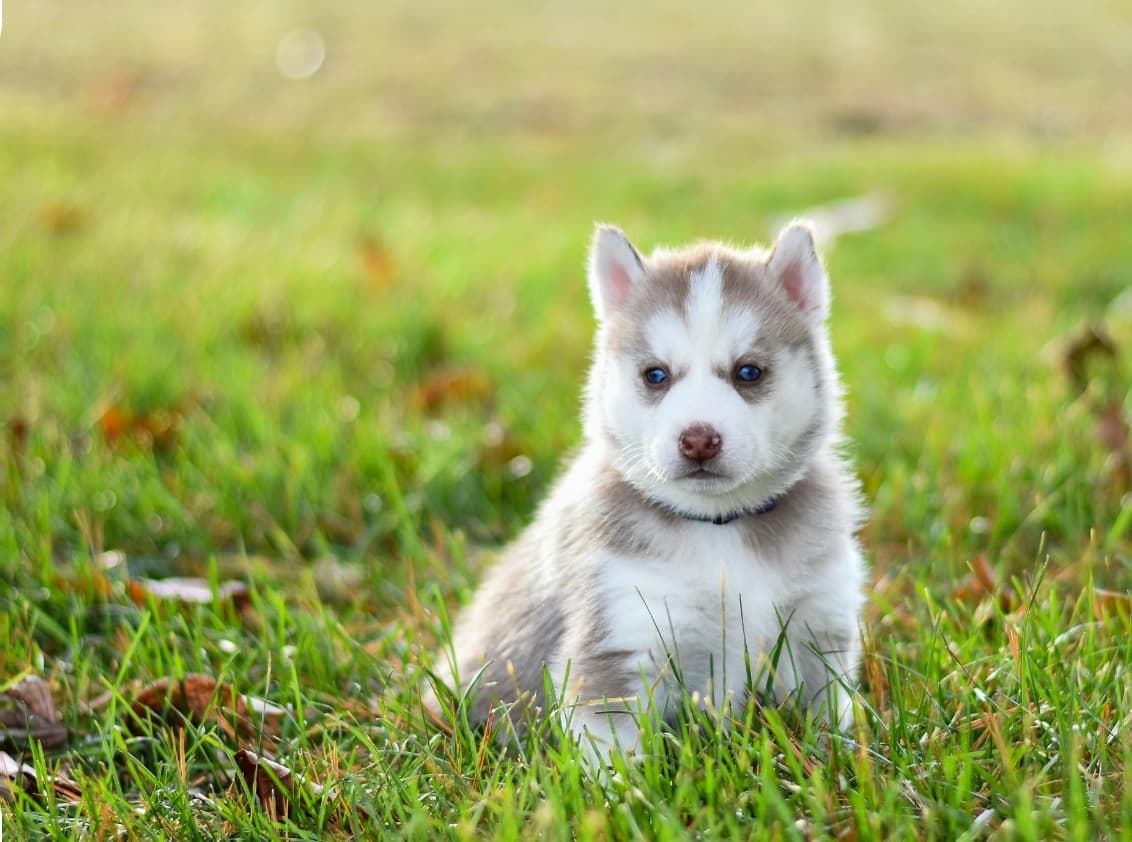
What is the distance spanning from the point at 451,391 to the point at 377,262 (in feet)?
6.65

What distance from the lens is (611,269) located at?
3512 millimetres

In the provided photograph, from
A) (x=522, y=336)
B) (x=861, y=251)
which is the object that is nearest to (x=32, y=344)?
(x=522, y=336)

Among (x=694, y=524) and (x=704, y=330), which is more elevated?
(x=704, y=330)

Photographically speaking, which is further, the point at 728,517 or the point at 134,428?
the point at 134,428

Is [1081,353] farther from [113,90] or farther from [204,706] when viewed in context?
[113,90]

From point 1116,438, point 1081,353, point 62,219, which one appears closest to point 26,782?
point 1116,438

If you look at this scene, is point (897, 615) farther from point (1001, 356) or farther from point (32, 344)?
point (32, 344)

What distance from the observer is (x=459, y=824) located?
8.23 feet

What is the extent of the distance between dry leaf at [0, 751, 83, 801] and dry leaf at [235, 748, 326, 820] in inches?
16.0

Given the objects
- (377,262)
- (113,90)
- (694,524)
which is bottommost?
(694,524)

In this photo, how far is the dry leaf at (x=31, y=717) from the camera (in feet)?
10.8

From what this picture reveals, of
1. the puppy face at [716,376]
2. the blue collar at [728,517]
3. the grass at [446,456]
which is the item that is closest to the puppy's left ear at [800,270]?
the puppy face at [716,376]

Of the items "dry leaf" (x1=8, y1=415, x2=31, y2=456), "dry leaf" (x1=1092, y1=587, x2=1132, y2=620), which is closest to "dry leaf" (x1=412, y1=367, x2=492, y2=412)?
"dry leaf" (x1=8, y1=415, x2=31, y2=456)

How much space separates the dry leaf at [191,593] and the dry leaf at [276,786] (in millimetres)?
935
